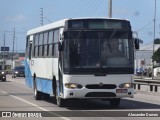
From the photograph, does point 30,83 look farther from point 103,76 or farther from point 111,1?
point 111,1

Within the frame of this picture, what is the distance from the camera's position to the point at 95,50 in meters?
17.1

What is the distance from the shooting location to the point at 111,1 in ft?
127

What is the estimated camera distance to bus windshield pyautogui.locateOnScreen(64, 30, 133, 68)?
17.0m

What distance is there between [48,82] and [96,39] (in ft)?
12.2

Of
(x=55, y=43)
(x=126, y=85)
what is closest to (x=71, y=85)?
(x=126, y=85)

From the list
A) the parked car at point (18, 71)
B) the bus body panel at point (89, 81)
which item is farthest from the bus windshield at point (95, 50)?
the parked car at point (18, 71)

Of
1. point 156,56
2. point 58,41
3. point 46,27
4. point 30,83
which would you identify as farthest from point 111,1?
point 156,56

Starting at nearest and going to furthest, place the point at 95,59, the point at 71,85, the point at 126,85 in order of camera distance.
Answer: the point at 71,85 → the point at 95,59 → the point at 126,85

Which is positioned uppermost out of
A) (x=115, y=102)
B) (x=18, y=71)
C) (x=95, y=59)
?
(x=95, y=59)

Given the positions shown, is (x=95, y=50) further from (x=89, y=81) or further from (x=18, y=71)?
(x=18, y=71)

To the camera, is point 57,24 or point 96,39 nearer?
point 96,39

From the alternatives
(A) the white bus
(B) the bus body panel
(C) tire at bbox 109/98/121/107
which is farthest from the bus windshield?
(C) tire at bbox 109/98/121/107

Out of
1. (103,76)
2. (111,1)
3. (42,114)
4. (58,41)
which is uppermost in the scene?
(111,1)

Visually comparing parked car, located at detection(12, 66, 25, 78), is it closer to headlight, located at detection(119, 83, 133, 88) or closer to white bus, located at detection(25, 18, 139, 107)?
white bus, located at detection(25, 18, 139, 107)
